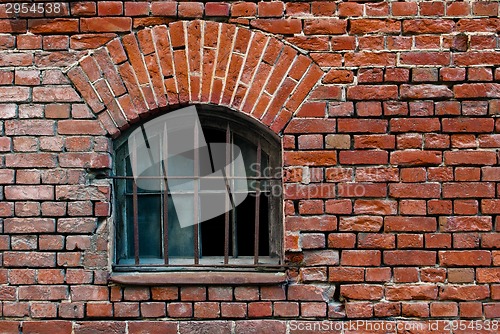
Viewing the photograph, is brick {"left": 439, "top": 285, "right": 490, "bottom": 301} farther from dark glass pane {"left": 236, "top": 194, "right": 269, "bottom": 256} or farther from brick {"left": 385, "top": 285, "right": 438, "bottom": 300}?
dark glass pane {"left": 236, "top": 194, "right": 269, "bottom": 256}

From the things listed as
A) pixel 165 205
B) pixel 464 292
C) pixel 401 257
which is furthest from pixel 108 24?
pixel 464 292

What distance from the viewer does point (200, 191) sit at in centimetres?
275

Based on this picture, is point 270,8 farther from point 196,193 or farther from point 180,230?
point 180,230

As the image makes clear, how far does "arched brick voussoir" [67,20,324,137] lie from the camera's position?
98.5 inches

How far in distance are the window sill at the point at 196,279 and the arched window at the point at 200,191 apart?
138 mm

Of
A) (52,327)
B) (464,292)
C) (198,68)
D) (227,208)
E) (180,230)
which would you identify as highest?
(198,68)

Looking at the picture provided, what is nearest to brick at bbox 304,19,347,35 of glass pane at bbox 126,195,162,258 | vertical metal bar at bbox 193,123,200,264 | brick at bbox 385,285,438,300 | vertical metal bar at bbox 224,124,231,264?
vertical metal bar at bbox 224,124,231,264

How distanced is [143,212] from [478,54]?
2141mm

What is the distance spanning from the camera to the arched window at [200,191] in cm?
268

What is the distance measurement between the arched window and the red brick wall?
195 millimetres

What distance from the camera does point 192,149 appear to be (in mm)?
2758

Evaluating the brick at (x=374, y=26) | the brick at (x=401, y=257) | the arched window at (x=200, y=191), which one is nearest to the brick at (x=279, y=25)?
the brick at (x=374, y=26)

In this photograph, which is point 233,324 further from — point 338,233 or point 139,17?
point 139,17

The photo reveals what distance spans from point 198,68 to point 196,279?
118 cm
